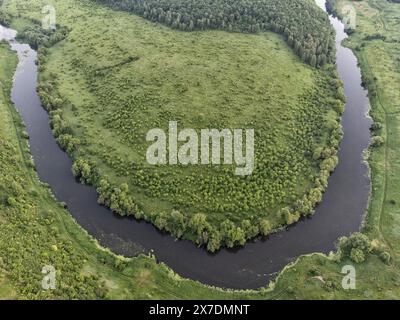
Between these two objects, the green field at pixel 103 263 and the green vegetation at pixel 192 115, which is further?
the green vegetation at pixel 192 115

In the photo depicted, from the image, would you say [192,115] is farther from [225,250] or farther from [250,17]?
[250,17]

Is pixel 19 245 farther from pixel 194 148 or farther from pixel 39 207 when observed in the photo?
pixel 194 148

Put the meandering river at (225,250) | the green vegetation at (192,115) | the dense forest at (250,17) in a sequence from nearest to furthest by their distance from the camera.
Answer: the meandering river at (225,250)
the green vegetation at (192,115)
the dense forest at (250,17)

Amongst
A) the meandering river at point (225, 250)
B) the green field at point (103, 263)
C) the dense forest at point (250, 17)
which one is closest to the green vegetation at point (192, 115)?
the meandering river at point (225, 250)

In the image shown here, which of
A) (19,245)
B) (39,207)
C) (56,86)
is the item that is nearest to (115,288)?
(19,245)

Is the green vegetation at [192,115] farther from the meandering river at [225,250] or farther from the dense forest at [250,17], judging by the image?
the dense forest at [250,17]

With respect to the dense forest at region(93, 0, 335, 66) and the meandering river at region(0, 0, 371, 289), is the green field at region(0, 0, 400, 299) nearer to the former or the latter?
the meandering river at region(0, 0, 371, 289)

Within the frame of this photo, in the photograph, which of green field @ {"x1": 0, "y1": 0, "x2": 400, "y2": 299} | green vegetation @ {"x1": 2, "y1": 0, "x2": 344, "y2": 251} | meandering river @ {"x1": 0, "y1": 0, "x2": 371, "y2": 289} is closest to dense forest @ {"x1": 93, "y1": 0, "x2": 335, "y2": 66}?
green vegetation @ {"x1": 2, "y1": 0, "x2": 344, "y2": 251}

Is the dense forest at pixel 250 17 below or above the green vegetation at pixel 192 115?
above
